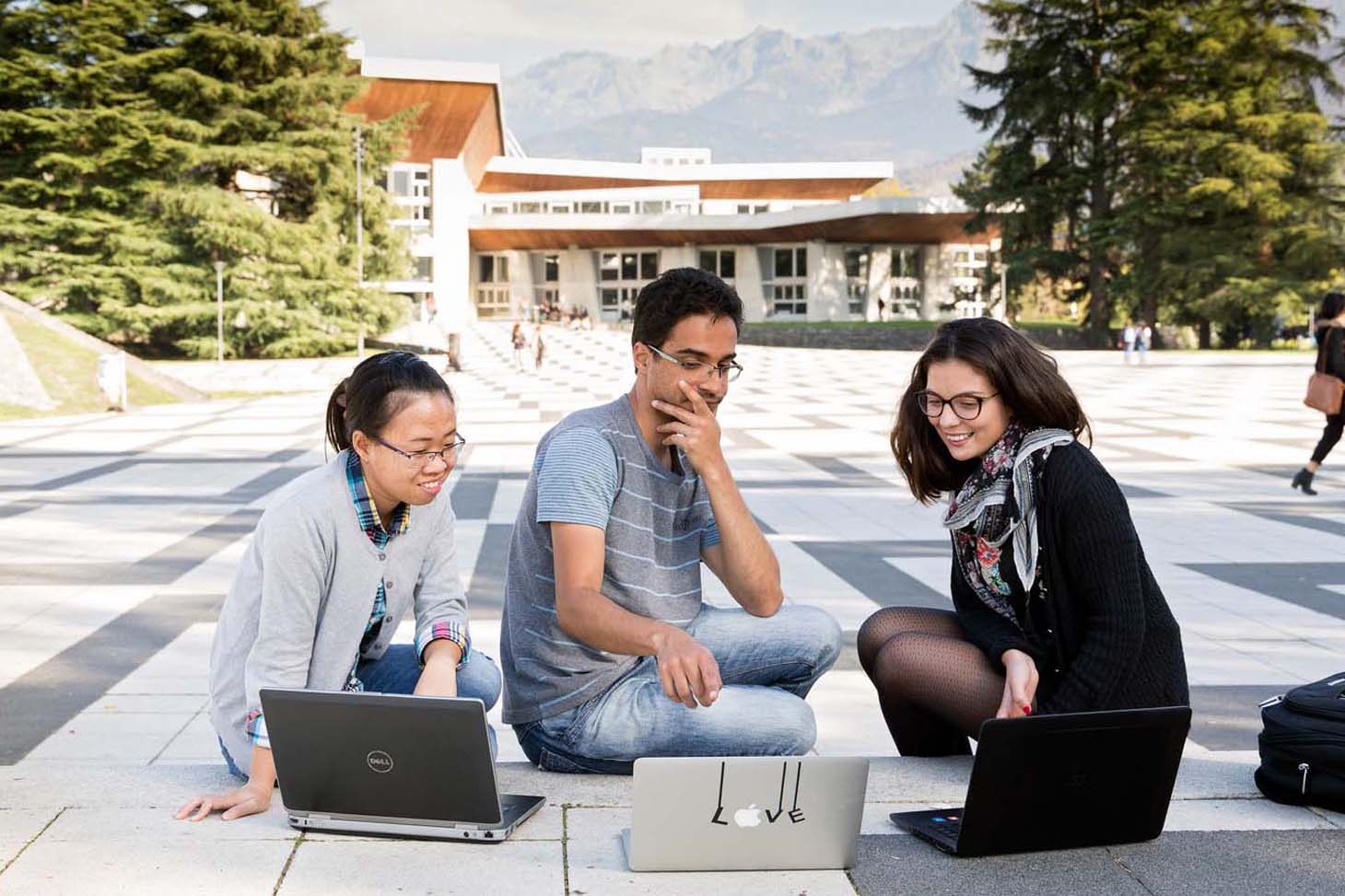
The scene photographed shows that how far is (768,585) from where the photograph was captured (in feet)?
10.7

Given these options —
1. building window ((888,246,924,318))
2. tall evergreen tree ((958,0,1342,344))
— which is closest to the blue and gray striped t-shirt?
Result: tall evergreen tree ((958,0,1342,344))

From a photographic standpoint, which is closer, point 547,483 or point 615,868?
point 615,868

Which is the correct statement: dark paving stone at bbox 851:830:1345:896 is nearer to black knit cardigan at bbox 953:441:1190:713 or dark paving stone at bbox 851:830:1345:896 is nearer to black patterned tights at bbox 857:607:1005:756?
black knit cardigan at bbox 953:441:1190:713

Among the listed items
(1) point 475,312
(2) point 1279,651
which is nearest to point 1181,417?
(2) point 1279,651

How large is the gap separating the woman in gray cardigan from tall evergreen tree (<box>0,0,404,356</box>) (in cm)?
3215

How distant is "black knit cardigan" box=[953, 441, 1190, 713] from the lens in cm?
304

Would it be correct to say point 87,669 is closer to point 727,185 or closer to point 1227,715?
point 1227,715

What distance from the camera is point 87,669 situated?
5.29 m

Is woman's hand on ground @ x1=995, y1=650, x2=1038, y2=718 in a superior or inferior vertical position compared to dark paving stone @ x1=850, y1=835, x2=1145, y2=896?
superior

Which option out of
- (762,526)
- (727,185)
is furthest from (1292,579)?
(727,185)

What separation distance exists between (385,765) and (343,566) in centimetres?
46

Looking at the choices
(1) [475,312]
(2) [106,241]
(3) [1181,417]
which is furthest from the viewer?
(1) [475,312]

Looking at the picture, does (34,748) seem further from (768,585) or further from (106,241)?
(106,241)

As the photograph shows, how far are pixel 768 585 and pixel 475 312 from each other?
69.1 meters
